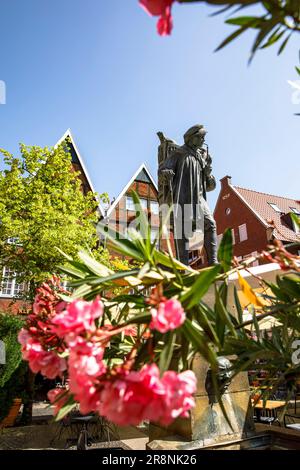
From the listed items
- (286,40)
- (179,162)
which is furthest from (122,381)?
(179,162)

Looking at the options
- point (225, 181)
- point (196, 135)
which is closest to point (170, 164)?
point (196, 135)

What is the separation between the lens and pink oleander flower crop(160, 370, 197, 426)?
875mm

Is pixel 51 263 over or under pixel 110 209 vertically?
under

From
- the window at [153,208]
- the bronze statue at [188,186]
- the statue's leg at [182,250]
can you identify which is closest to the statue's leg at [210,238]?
the bronze statue at [188,186]

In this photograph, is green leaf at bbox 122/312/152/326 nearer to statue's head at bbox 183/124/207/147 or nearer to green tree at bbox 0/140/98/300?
statue's head at bbox 183/124/207/147

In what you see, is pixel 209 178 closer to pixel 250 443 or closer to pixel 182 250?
pixel 182 250

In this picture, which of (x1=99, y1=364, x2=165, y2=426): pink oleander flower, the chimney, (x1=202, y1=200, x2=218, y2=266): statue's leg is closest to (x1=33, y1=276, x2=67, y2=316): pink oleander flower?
(x1=99, y1=364, x2=165, y2=426): pink oleander flower

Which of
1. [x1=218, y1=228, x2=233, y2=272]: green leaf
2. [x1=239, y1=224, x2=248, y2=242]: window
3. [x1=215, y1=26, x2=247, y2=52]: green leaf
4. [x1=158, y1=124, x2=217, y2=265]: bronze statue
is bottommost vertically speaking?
[x1=218, y1=228, x2=233, y2=272]: green leaf

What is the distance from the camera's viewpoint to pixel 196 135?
5145 millimetres

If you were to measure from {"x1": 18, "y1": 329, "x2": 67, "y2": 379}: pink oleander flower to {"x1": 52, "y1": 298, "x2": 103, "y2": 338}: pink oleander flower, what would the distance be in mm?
242

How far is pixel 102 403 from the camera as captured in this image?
2.93ft

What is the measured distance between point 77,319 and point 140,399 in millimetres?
279

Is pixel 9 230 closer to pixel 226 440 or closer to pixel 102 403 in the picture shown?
pixel 226 440

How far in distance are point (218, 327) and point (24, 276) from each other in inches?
398
